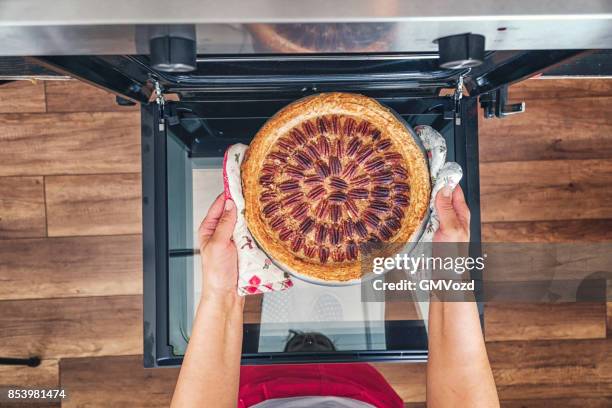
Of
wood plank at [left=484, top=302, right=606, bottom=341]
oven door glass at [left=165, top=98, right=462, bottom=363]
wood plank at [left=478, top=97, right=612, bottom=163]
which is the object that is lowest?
wood plank at [left=484, top=302, right=606, bottom=341]

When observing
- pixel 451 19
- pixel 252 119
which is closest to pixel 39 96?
pixel 252 119

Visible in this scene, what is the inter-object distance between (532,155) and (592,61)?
2.05 feet

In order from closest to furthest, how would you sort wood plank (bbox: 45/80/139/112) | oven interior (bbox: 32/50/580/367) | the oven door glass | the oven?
1. the oven
2. oven interior (bbox: 32/50/580/367)
3. the oven door glass
4. wood plank (bbox: 45/80/139/112)

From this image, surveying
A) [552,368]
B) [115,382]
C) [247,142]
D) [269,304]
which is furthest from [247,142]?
[552,368]

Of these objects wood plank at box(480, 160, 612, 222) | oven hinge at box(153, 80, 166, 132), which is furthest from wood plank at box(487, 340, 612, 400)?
oven hinge at box(153, 80, 166, 132)

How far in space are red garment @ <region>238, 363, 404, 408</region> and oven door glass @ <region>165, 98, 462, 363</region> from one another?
0.09 meters

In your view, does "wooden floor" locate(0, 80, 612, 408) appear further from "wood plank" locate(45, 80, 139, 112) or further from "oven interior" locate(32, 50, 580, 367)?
"oven interior" locate(32, 50, 580, 367)

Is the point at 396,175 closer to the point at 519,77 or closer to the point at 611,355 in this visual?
the point at 519,77

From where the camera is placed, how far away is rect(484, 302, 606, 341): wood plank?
1301 millimetres

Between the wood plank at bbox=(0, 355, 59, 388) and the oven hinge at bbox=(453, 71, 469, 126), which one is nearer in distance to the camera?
the oven hinge at bbox=(453, 71, 469, 126)

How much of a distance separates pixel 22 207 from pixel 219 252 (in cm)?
85

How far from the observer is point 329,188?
0.67 metres

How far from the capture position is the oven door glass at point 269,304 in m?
0.76

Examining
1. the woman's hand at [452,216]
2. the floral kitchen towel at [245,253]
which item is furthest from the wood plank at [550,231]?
the floral kitchen towel at [245,253]
